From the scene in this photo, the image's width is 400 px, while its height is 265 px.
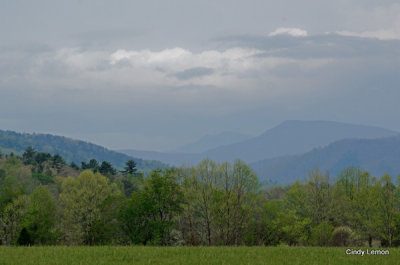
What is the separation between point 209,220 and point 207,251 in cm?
4129

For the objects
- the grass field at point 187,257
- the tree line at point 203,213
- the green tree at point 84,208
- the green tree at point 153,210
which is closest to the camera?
the grass field at point 187,257

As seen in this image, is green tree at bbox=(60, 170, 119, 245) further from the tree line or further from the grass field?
the grass field

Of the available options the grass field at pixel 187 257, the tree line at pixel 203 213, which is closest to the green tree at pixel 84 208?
the tree line at pixel 203 213

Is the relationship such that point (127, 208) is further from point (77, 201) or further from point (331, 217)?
point (331, 217)

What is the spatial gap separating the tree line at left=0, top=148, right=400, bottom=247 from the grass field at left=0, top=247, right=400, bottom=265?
111 ft

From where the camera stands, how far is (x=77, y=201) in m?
82.4

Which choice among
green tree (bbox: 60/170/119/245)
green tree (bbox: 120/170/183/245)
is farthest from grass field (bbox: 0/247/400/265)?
green tree (bbox: 60/170/119/245)

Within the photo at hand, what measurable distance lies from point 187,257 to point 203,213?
44663mm

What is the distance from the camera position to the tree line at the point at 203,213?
67875 millimetres

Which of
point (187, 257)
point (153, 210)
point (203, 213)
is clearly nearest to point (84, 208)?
point (153, 210)

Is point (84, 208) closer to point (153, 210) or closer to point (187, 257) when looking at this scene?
point (153, 210)

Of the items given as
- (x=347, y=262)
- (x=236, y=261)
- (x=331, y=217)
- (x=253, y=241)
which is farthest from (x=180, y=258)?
(x=331, y=217)

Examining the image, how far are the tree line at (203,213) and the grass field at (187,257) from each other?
1336 inches

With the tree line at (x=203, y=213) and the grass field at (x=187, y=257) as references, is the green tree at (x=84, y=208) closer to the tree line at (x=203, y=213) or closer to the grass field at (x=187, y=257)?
the tree line at (x=203, y=213)
